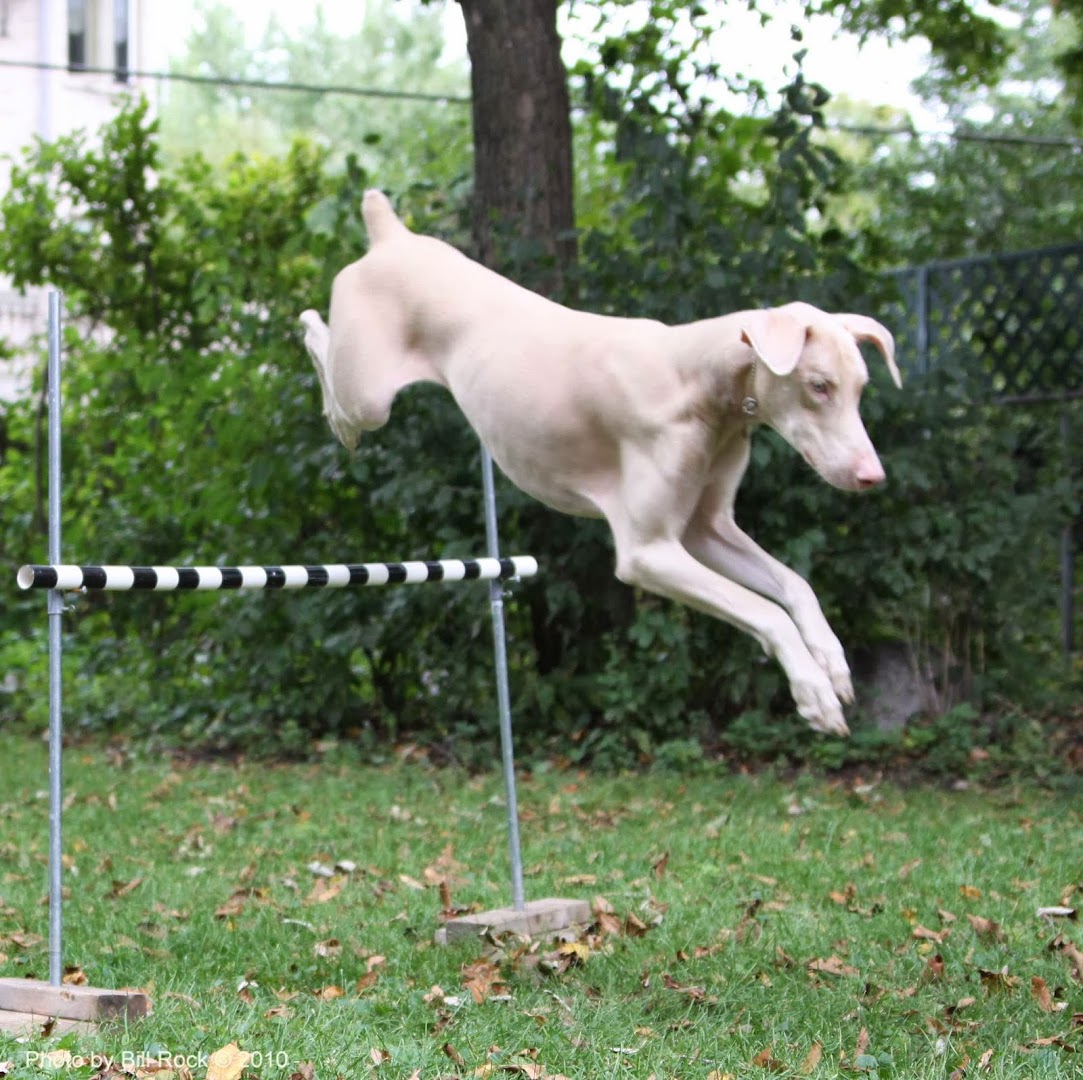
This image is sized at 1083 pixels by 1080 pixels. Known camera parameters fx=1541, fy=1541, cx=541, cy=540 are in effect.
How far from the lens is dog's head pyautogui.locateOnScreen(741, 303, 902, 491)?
3.09 m

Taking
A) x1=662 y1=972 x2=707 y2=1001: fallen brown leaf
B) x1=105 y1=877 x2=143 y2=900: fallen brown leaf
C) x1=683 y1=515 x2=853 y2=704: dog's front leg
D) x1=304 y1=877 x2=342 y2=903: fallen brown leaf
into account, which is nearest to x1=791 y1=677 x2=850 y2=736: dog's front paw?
x1=683 y1=515 x2=853 y2=704: dog's front leg

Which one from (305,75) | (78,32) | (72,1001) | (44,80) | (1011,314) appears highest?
(305,75)

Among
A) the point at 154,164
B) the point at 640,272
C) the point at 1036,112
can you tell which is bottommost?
the point at 640,272

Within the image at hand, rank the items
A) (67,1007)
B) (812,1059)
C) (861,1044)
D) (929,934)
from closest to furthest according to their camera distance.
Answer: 1. (812,1059)
2. (861,1044)
3. (67,1007)
4. (929,934)

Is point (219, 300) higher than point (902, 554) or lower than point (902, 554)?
higher

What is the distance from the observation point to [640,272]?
7.66 meters

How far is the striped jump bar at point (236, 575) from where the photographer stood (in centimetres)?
380

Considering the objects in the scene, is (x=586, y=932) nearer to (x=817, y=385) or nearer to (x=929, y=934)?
(x=929, y=934)

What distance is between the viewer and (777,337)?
310cm

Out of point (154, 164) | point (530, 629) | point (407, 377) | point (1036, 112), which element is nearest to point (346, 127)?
point (1036, 112)

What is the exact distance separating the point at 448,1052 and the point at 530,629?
520 centimetres

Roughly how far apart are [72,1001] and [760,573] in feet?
6.61

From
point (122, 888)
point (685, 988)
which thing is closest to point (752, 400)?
point (685, 988)

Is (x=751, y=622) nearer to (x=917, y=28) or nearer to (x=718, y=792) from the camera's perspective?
(x=718, y=792)
